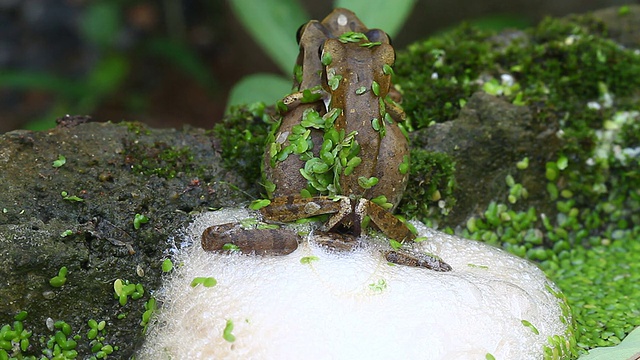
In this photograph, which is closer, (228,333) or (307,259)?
(228,333)

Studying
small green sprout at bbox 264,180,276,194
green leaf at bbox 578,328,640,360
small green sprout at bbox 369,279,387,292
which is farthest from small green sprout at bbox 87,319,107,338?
green leaf at bbox 578,328,640,360

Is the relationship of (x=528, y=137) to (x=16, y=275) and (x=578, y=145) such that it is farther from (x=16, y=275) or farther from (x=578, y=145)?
(x=16, y=275)

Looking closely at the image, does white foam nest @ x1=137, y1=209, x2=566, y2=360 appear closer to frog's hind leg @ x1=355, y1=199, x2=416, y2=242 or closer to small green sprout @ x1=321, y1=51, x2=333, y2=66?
frog's hind leg @ x1=355, y1=199, x2=416, y2=242

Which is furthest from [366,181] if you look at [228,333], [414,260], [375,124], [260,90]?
[260,90]

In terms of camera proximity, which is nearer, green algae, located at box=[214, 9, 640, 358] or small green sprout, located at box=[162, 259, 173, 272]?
small green sprout, located at box=[162, 259, 173, 272]

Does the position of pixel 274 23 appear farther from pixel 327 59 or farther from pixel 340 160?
pixel 340 160

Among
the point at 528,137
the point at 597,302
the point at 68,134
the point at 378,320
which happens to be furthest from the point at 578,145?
the point at 68,134

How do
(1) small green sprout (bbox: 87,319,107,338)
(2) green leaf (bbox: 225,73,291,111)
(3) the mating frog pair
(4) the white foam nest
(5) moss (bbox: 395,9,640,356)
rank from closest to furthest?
1. (4) the white foam nest
2. (1) small green sprout (bbox: 87,319,107,338)
3. (3) the mating frog pair
4. (5) moss (bbox: 395,9,640,356)
5. (2) green leaf (bbox: 225,73,291,111)
